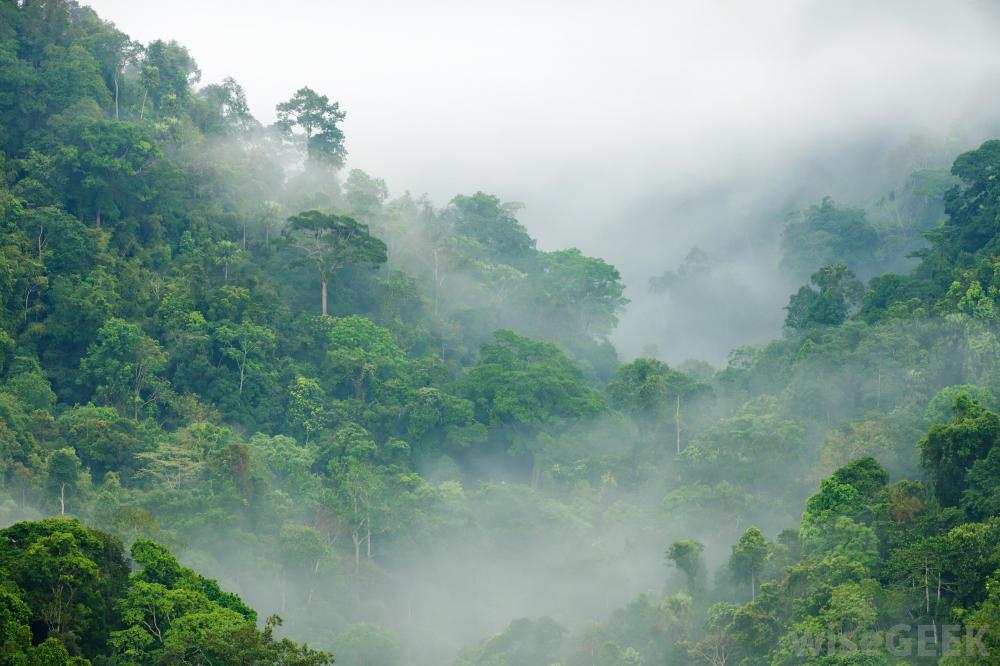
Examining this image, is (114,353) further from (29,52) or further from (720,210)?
(720,210)

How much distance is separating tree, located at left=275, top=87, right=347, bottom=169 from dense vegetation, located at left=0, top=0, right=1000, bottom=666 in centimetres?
415

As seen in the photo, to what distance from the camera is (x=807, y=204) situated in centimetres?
7250

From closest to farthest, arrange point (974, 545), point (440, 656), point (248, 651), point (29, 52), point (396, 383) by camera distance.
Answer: point (248, 651), point (974, 545), point (440, 656), point (396, 383), point (29, 52)

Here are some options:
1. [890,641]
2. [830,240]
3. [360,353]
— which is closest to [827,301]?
[830,240]

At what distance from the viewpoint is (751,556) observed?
38.9 meters

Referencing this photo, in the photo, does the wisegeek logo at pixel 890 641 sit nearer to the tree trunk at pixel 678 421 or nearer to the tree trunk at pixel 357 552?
the tree trunk at pixel 357 552

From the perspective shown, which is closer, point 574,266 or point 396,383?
point 396,383

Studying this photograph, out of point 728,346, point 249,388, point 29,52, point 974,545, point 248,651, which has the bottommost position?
point 248,651

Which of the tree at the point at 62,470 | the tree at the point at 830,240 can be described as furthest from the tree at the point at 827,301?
the tree at the point at 62,470

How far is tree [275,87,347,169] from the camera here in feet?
208

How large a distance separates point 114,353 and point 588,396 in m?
15.1

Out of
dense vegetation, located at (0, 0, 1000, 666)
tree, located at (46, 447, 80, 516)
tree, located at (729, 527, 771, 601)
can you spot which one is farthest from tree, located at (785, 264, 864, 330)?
tree, located at (46, 447, 80, 516)

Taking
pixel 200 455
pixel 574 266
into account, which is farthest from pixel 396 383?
pixel 574 266

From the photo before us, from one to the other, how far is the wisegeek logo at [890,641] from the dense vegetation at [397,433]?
0.22 m
